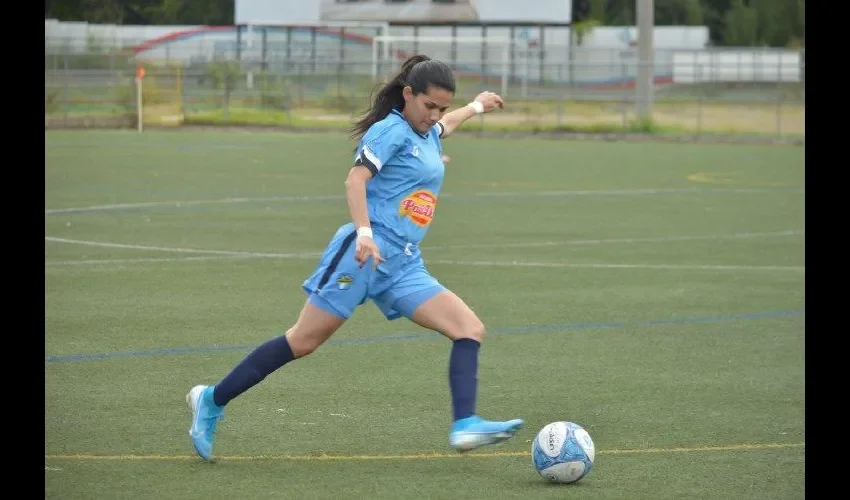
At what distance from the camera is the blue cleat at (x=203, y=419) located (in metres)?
7.20

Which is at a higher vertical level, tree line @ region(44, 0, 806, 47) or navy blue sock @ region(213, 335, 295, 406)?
tree line @ region(44, 0, 806, 47)

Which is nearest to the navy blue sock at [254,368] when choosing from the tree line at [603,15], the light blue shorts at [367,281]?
the light blue shorts at [367,281]

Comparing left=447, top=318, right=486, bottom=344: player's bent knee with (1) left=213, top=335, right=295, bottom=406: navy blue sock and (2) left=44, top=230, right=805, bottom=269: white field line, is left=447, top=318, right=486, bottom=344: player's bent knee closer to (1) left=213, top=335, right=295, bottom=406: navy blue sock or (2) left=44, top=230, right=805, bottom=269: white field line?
(1) left=213, top=335, right=295, bottom=406: navy blue sock

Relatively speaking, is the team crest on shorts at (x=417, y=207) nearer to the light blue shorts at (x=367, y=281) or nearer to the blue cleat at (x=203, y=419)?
the light blue shorts at (x=367, y=281)

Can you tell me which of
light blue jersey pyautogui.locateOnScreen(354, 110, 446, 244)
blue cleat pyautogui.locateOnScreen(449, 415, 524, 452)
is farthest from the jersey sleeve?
blue cleat pyautogui.locateOnScreen(449, 415, 524, 452)

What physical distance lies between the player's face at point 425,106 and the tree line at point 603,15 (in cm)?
6749

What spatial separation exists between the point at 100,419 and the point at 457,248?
27.8 feet

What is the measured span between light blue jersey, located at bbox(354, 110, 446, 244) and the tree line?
67.5 metres

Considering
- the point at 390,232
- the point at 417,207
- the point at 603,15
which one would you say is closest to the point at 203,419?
the point at 390,232

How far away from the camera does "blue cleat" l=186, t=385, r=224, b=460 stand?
7203 millimetres

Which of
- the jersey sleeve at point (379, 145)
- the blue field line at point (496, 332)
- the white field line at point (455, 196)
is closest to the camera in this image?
the jersey sleeve at point (379, 145)

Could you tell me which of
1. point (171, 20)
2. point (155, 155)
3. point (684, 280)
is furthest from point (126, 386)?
point (171, 20)

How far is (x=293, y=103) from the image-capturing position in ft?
149
